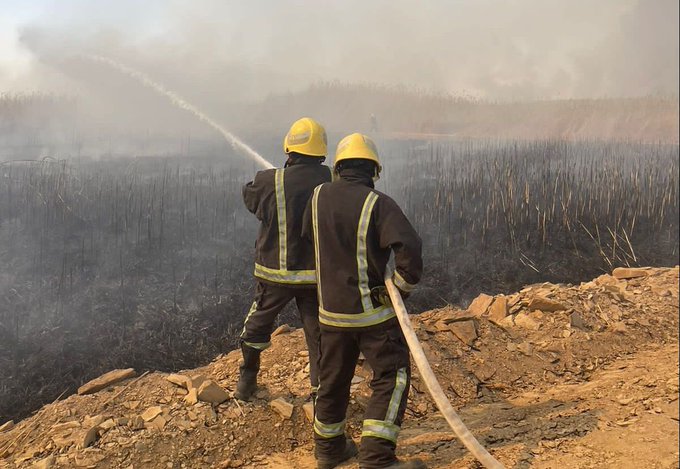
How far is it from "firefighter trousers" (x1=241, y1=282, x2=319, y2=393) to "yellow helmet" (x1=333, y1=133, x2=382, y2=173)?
1018mm

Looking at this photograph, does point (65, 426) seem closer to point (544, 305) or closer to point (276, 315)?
point (276, 315)

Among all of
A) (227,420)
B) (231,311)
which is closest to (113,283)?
(231,311)

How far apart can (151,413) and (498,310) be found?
3.38 meters

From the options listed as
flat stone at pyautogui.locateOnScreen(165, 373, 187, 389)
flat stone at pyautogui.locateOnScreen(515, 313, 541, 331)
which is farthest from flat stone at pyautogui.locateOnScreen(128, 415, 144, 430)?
flat stone at pyautogui.locateOnScreen(515, 313, 541, 331)

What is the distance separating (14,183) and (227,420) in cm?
782

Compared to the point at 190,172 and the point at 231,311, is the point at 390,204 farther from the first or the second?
the point at 190,172

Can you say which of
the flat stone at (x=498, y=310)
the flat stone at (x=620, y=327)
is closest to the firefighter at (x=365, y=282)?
the flat stone at (x=498, y=310)

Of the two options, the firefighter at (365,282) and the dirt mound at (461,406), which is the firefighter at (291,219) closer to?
the firefighter at (365,282)

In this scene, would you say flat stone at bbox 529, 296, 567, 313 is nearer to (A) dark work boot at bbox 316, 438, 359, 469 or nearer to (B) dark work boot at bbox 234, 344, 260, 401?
(A) dark work boot at bbox 316, 438, 359, 469

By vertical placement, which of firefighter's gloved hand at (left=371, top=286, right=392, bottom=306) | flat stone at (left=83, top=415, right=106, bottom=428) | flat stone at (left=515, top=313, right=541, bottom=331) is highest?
firefighter's gloved hand at (left=371, top=286, right=392, bottom=306)

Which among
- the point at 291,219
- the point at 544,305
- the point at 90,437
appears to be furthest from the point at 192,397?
the point at 544,305

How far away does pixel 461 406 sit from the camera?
13.0 ft

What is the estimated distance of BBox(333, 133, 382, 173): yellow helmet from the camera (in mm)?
2736

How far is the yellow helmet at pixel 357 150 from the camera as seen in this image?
2.74 meters
